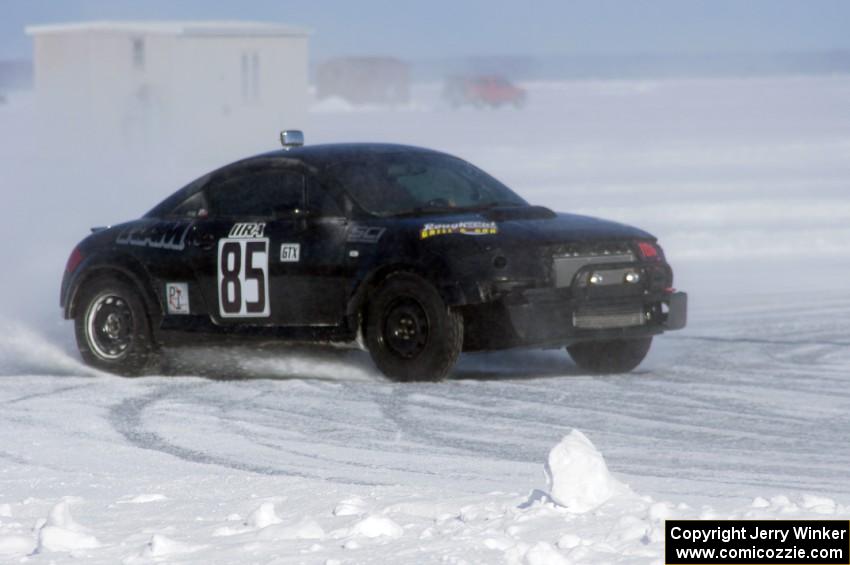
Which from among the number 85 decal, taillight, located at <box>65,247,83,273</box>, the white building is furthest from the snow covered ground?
the white building

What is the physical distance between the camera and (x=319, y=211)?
10594mm

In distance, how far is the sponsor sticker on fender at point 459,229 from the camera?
10.1 metres

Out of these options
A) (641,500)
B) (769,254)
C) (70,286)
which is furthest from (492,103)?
(641,500)

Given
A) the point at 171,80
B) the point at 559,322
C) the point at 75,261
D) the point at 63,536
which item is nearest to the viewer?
the point at 63,536

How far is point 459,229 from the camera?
10.1m

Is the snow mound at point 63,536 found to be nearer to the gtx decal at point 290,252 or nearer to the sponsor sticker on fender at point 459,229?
the sponsor sticker on fender at point 459,229

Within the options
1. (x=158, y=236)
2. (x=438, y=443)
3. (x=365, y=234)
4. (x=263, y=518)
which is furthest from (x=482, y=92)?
(x=263, y=518)

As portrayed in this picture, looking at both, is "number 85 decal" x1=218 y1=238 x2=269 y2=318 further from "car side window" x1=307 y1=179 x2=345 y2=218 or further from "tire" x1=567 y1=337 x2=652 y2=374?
"tire" x1=567 y1=337 x2=652 y2=374

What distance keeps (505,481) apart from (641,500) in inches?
51.0

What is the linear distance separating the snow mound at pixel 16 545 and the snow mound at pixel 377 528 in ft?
3.62

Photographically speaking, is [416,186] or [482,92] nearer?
[416,186]

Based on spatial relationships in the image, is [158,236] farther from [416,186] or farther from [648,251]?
[648,251]

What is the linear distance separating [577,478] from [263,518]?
3.68 ft

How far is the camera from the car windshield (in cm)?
1059
